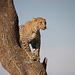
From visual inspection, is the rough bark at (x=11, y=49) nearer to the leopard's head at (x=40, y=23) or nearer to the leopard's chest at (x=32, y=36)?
the leopard's chest at (x=32, y=36)

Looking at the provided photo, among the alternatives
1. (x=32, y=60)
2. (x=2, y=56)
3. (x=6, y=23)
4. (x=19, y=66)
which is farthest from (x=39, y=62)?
(x=6, y=23)

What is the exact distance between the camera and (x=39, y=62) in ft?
21.1

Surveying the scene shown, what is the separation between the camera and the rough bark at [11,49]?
615 centimetres

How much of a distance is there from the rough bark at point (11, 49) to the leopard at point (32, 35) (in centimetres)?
21

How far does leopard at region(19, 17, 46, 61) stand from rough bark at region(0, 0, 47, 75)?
0.21m

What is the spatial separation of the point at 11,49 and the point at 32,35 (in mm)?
767

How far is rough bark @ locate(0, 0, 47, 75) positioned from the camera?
242 inches

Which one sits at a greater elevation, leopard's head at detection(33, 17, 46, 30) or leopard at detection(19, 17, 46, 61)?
leopard's head at detection(33, 17, 46, 30)

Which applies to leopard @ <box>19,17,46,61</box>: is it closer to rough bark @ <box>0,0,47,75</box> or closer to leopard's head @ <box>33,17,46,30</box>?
leopard's head @ <box>33,17,46,30</box>

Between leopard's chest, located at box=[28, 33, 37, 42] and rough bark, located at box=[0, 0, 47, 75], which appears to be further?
leopard's chest, located at box=[28, 33, 37, 42]

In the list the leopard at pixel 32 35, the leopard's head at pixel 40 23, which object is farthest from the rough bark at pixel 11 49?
the leopard's head at pixel 40 23

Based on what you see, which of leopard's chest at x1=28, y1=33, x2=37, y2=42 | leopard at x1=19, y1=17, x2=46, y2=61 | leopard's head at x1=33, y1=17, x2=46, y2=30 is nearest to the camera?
leopard's head at x1=33, y1=17, x2=46, y2=30

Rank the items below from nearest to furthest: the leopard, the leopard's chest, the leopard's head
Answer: the leopard's head → the leopard → the leopard's chest

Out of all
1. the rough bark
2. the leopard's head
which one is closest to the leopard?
the leopard's head
